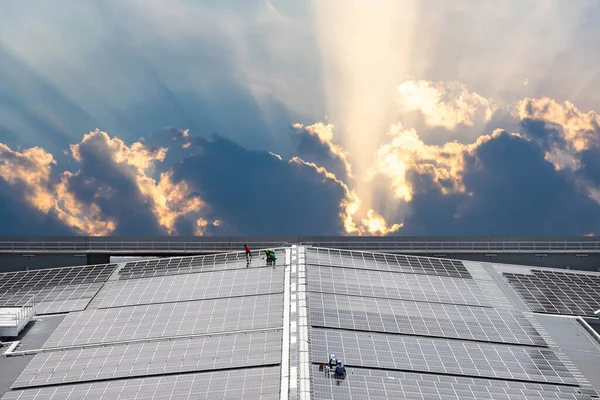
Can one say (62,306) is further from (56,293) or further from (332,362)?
(332,362)

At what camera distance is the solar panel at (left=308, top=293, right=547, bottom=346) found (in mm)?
61594

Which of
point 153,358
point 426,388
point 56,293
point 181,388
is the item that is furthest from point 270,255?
point 426,388

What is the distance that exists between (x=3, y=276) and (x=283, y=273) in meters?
34.3

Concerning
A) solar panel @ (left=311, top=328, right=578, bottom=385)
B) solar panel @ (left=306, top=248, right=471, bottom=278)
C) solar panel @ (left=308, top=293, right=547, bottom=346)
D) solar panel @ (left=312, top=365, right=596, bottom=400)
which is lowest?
solar panel @ (left=312, top=365, right=596, bottom=400)

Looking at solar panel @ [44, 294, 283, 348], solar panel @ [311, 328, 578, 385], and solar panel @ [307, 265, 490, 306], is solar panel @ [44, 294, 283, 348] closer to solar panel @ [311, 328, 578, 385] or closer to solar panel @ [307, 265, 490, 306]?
solar panel @ [311, 328, 578, 385]

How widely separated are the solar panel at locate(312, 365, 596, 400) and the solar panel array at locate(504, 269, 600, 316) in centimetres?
1983

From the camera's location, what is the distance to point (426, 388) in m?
51.8

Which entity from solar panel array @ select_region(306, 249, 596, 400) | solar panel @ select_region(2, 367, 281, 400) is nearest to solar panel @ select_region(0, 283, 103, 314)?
solar panel @ select_region(2, 367, 281, 400)

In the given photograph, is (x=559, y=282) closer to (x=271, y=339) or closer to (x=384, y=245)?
(x=384, y=245)

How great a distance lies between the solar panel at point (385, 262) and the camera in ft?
254

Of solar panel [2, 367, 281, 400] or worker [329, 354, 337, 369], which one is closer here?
solar panel [2, 367, 281, 400]

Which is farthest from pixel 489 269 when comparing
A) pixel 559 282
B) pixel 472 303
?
pixel 472 303

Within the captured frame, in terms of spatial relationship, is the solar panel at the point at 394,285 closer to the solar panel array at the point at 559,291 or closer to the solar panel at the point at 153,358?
the solar panel array at the point at 559,291

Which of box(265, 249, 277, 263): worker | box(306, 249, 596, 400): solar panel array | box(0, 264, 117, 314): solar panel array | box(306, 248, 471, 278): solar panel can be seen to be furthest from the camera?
box(306, 248, 471, 278): solar panel
